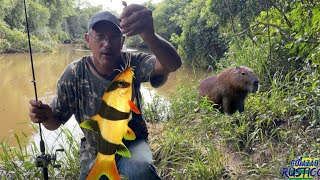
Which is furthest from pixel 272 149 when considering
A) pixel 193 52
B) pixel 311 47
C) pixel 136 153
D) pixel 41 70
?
pixel 41 70

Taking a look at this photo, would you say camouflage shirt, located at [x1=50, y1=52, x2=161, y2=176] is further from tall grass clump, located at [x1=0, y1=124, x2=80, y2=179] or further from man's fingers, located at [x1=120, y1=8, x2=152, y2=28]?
tall grass clump, located at [x1=0, y1=124, x2=80, y2=179]

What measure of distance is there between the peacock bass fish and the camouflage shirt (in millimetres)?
1182

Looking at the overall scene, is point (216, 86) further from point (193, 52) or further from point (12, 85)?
point (12, 85)

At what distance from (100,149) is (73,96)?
1.37m

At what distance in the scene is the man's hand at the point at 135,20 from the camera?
4.85 ft

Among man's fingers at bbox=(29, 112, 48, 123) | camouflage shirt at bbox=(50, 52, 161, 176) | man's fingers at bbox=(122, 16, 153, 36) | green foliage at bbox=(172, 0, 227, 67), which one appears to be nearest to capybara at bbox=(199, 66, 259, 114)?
camouflage shirt at bbox=(50, 52, 161, 176)

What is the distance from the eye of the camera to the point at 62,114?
2330 mm

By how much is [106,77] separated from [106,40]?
1.17 ft

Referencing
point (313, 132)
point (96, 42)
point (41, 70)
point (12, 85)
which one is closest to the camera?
point (96, 42)

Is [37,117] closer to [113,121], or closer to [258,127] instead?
[113,121]

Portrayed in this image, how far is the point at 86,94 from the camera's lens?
2.29 m

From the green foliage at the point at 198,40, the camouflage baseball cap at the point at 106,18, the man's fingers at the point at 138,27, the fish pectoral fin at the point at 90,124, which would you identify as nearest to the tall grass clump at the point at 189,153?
the camouflage baseball cap at the point at 106,18

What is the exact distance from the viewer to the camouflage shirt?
2.26m

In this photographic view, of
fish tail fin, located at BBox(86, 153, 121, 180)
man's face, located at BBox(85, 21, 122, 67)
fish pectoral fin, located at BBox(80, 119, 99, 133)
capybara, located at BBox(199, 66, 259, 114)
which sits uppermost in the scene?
man's face, located at BBox(85, 21, 122, 67)
